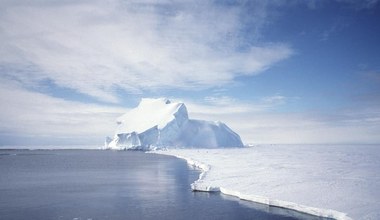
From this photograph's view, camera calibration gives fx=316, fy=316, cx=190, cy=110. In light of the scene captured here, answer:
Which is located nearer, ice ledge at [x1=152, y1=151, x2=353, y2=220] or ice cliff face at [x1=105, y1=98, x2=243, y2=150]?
ice ledge at [x1=152, y1=151, x2=353, y2=220]

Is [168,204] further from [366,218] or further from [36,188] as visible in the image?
[36,188]

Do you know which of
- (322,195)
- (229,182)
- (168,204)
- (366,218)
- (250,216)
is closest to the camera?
(366,218)

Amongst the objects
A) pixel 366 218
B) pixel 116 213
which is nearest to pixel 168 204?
pixel 116 213

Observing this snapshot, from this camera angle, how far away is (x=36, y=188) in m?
23.0

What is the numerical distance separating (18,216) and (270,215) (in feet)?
37.6

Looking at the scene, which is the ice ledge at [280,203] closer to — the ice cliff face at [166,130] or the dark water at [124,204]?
the dark water at [124,204]

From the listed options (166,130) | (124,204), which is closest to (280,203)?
(124,204)

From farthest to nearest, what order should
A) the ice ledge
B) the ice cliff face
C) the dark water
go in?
the ice cliff face, the dark water, the ice ledge

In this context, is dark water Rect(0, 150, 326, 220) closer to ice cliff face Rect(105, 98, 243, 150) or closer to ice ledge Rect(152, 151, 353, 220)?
ice ledge Rect(152, 151, 353, 220)

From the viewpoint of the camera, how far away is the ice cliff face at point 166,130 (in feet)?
289

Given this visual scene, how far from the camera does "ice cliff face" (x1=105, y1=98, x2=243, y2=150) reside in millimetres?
88188

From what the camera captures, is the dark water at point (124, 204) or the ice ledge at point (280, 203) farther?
the dark water at point (124, 204)

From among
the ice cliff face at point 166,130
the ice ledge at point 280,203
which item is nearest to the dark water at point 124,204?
the ice ledge at point 280,203

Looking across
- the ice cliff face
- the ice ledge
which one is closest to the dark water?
the ice ledge
